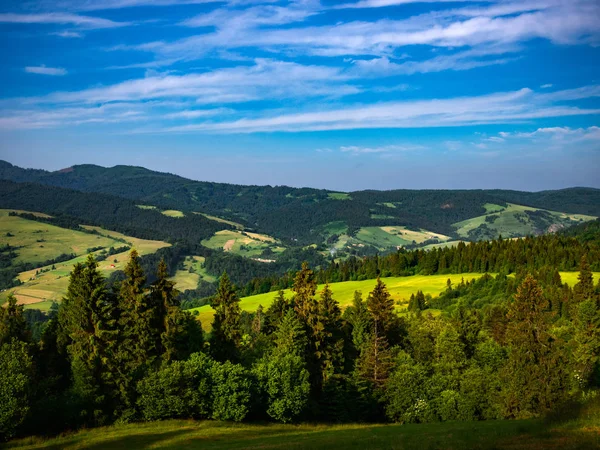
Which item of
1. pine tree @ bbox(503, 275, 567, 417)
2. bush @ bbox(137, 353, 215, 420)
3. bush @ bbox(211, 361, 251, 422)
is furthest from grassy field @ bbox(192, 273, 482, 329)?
bush @ bbox(137, 353, 215, 420)

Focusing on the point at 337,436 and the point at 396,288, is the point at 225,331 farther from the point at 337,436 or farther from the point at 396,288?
the point at 396,288

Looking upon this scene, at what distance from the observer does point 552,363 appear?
53781 millimetres

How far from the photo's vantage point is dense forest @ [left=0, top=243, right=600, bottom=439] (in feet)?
159

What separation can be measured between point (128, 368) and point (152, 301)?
7.17m

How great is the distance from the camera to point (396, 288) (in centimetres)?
16750

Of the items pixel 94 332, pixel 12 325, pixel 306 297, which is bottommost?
pixel 12 325

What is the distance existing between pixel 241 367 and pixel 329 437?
49.6ft

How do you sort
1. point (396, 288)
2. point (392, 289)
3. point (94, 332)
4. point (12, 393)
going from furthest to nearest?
1. point (396, 288)
2. point (392, 289)
3. point (94, 332)
4. point (12, 393)

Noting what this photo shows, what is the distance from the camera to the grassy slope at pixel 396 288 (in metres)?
152

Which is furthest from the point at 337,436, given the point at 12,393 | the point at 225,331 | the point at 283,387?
the point at 12,393

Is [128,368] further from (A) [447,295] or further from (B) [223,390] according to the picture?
(A) [447,295]

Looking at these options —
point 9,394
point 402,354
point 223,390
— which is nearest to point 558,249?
point 402,354

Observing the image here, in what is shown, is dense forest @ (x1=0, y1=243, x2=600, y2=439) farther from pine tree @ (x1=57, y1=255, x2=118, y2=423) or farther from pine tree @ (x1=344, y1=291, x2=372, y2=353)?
pine tree @ (x1=344, y1=291, x2=372, y2=353)

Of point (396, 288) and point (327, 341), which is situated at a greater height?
point (327, 341)
